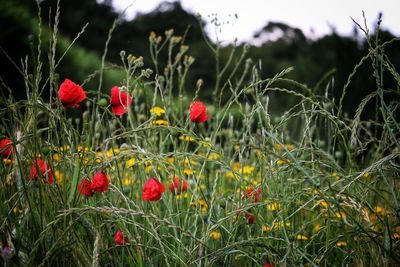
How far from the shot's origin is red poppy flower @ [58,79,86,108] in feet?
4.91

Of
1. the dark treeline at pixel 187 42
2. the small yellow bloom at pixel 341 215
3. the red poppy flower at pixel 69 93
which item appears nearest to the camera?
the small yellow bloom at pixel 341 215

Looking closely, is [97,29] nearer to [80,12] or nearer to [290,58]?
[80,12]

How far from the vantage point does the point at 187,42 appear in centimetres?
1725

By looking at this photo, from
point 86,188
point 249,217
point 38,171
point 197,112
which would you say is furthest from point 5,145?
point 249,217

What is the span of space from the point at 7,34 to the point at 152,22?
13.1 m

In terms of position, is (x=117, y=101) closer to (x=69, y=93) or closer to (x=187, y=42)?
(x=69, y=93)

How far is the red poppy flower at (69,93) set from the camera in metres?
1.50

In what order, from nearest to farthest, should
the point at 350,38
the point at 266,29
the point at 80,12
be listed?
the point at 350,38 < the point at 80,12 < the point at 266,29

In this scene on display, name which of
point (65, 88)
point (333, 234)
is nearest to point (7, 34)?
point (65, 88)

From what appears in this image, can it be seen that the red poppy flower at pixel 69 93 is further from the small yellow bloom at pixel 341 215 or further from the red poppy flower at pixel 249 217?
the small yellow bloom at pixel 341 215

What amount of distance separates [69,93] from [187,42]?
52.8 feet

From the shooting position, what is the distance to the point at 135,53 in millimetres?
14438

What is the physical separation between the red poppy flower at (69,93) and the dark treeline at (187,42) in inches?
7.4

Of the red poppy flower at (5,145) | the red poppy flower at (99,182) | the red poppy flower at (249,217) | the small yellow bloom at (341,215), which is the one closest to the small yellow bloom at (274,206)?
the red poppy flower at (249,217)
